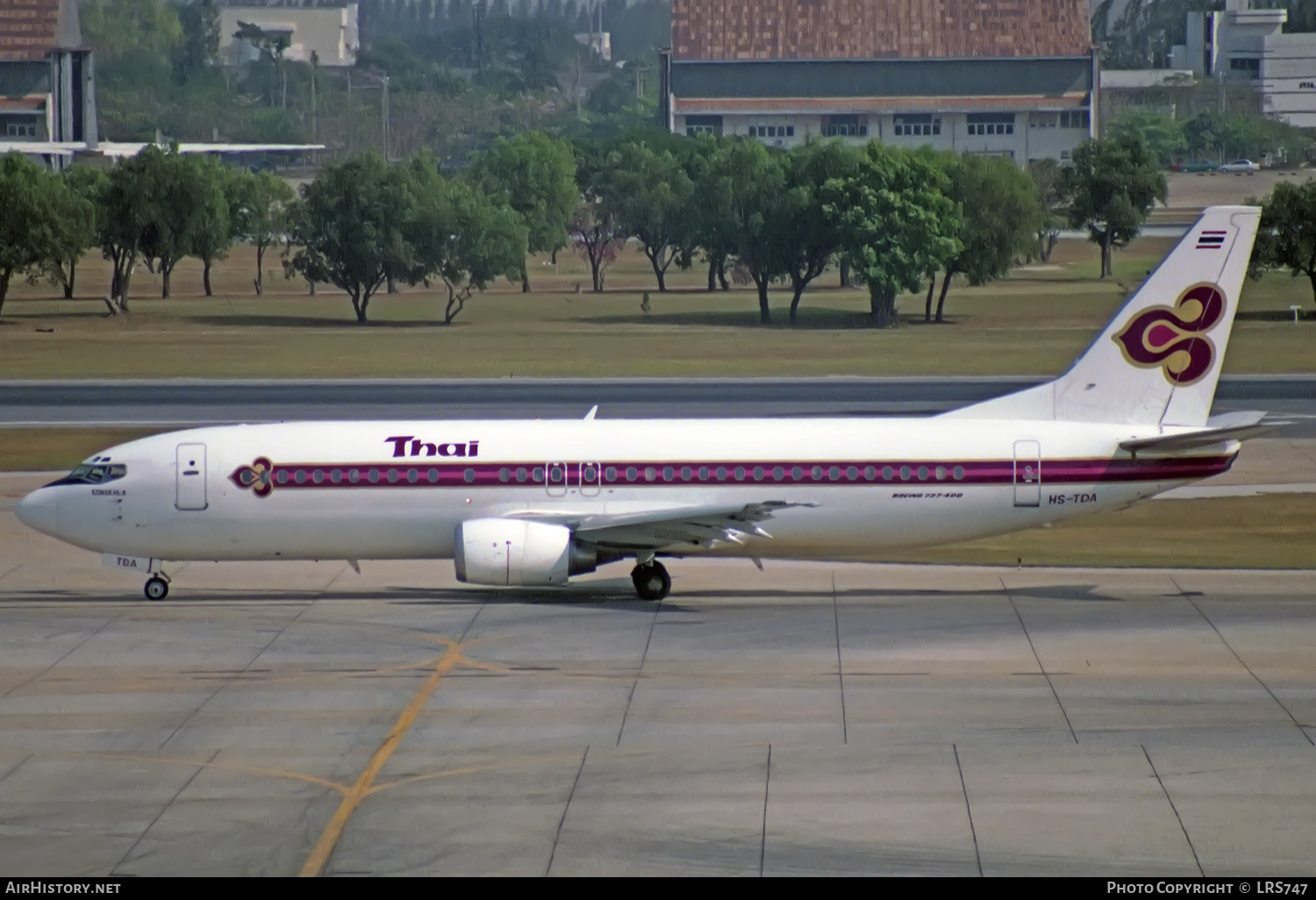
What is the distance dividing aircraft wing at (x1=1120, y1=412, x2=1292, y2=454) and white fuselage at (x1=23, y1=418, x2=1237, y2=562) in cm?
36

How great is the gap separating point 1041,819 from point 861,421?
16.0 meters

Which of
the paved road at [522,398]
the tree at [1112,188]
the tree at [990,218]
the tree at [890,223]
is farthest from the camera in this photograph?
the tree at [1112,188]

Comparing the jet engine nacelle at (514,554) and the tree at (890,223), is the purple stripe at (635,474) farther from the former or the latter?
the tree at (890,223)

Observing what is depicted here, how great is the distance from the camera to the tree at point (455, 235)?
120 metres

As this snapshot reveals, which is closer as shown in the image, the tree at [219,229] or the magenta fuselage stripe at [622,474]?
the magenta fuselage stripe at [622,474]

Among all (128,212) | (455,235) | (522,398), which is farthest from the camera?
(128,212)

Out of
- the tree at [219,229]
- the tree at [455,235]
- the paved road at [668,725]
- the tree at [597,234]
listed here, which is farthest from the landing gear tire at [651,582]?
the tree at [597,234]

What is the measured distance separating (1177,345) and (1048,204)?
483 feet

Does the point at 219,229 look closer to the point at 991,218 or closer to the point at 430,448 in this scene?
the point at 991,218

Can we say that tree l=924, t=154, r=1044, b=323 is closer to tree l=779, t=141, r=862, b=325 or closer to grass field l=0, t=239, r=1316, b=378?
grass field l=0, t=239, r=1316, b=378

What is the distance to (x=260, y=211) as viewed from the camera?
14625cm

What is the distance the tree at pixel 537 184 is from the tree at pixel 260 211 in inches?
687

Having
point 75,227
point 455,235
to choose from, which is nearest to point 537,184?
point 455,235
